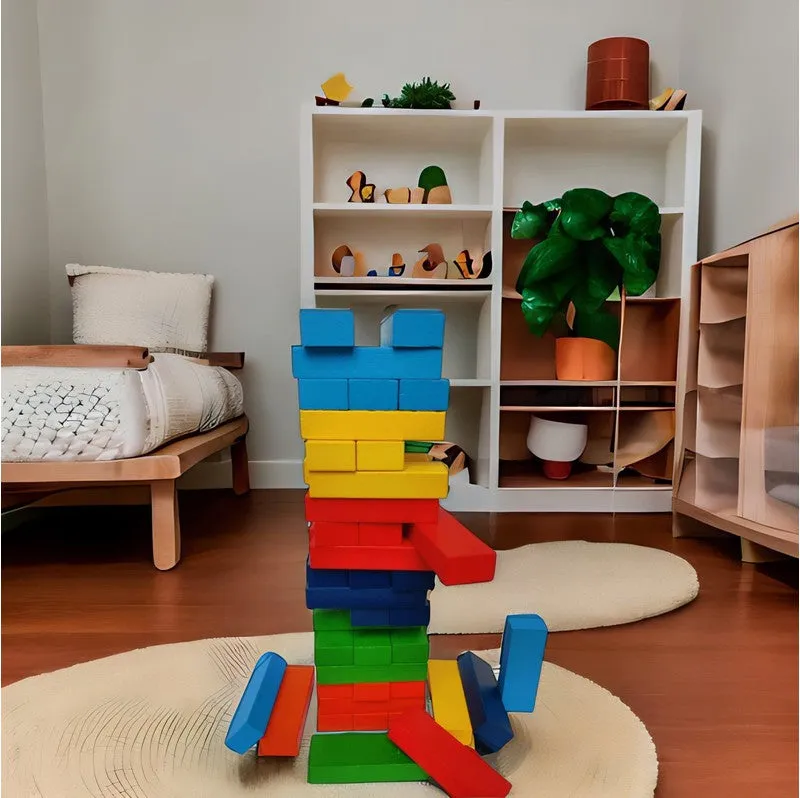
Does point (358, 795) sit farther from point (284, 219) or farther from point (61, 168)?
point (61, 168)

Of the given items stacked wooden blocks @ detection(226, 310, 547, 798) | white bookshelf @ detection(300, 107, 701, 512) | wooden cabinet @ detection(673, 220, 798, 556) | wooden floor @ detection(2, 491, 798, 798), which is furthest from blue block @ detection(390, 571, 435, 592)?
white bookshelf @ detection(300, 107, 701, 512)

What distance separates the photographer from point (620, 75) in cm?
219

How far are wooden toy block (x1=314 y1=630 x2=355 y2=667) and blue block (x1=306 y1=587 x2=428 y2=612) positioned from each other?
0.12ft

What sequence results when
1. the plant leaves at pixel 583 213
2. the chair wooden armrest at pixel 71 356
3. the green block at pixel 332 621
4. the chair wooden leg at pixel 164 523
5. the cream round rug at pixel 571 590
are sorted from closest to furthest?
1. the green block at pixel 332 621
2. the cream round rug at pixel 571 590
3. the chair wooden armrest at pixel 71 356
4. the chair wooden leg at pixel 164 523
5. the plant leaves at pixel 583 213

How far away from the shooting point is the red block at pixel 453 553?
2.14 ft

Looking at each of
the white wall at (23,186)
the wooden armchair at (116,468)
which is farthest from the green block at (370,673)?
the white wall at (23,186)

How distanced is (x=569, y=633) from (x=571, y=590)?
0.57ft

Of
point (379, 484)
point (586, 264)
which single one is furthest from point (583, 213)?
point (379, 484)

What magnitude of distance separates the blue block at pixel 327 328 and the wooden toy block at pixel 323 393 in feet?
0.14

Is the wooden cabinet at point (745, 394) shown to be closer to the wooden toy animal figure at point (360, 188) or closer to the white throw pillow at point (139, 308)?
the wooden toy animal figure at point (360, 188)

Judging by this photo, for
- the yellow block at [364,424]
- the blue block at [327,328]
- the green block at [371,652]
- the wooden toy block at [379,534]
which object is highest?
the blue block at [327,328]

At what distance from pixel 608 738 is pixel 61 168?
2495 millimetres

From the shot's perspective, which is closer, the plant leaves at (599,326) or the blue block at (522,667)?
the blue block at (522,667)

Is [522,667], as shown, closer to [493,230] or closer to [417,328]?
[417,328]
